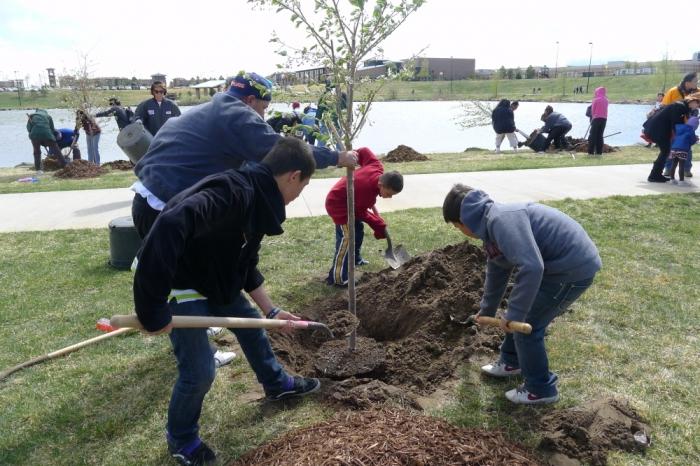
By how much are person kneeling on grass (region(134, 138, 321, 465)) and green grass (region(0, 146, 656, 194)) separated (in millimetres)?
9192

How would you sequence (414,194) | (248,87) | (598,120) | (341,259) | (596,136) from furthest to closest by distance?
(596,136) → (598,120) → (414,194) → (341,259) → (248,87)

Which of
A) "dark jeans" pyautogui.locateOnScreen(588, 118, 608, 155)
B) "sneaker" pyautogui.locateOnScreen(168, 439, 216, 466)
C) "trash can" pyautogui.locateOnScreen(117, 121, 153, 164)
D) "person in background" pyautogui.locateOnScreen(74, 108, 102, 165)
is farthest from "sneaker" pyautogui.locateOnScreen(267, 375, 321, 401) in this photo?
"person in background" pyautogui.locateOnScreen(74, 108, 102, 165)

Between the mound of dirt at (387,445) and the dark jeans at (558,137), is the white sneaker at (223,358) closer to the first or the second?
the mound of dirt at (387,445)

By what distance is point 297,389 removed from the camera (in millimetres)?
3381

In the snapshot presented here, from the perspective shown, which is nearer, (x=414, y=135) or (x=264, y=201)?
(x=264, y=201)

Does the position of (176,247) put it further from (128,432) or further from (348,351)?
(348,351)

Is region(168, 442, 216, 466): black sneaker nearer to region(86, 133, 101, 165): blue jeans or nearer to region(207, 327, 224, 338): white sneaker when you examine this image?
region(207, 327, 224, 338): white sneaker

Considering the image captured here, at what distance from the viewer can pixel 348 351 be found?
3939 mm

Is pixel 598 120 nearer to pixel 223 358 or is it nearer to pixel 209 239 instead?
pixel 223 358

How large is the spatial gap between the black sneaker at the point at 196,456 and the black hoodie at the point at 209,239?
0.78 meters

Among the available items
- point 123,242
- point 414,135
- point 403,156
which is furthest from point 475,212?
point 414,135

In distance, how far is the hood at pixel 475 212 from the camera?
3.00 metres

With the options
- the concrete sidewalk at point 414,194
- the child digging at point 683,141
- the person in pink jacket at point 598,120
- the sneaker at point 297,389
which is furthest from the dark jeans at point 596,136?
the sneaker at point 297,389

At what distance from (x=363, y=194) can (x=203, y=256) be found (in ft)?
9.02
